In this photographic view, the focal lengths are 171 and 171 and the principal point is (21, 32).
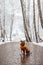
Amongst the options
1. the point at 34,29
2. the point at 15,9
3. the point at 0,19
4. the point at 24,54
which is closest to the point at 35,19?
the point at 34,29

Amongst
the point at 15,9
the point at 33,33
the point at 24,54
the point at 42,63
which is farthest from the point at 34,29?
the point at 42,63

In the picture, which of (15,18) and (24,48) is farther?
(15,18)

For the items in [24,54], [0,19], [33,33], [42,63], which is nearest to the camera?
[42,63]

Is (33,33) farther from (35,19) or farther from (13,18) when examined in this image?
(13,18)

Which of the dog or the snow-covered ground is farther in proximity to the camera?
the snow-covered ground

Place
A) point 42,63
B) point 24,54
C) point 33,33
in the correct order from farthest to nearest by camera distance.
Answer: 1. point 33,33
2. point 24,54
3. point 42,63

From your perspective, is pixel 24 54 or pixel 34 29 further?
pixel 34 29

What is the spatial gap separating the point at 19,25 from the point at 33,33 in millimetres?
358

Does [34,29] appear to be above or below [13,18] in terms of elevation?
below

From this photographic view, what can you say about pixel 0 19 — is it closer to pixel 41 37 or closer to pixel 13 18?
pixel 13 18

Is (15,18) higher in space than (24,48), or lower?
higher

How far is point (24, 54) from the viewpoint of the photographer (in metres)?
1.72

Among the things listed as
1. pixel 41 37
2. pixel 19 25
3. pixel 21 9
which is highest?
pixel 21 9

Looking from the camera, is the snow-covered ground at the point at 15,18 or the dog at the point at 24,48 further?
the snow-covered ground at the point at 15,18
